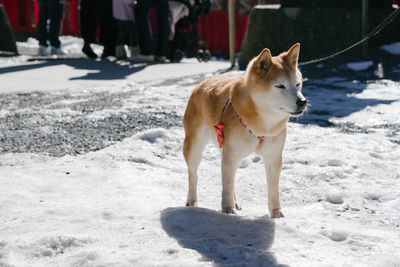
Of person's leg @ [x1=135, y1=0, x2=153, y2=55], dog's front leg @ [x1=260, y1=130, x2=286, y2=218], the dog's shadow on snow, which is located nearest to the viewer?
the dog's shadow on snow

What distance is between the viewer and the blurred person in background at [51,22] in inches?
468

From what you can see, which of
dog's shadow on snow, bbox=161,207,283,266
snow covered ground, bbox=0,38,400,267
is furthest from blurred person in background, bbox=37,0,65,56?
dog's shadow on snow, bbox=161,207,283,266

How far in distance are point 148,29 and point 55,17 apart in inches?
96.8

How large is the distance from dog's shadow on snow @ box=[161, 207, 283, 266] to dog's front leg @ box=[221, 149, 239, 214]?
83 mm

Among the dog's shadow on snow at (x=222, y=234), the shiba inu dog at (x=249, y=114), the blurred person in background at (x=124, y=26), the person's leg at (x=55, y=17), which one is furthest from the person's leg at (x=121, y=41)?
the dog's shadow on snow at (x=222, y=234)

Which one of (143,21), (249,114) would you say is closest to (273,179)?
(249,114)

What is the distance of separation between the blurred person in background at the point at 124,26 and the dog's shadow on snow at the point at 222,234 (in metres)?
7.91

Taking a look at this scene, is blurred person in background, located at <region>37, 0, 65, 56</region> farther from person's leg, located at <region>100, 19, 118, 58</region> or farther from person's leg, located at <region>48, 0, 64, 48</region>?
person's leg, located at <region>100, 19, 118, 58</region>

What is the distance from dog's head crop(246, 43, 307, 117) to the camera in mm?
3231

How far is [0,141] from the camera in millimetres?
5816

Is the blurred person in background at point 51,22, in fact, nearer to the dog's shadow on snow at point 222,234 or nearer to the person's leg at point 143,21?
the person's leg at point 143,21

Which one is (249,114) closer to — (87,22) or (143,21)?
(143,21)

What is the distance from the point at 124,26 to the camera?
1151 centimetres

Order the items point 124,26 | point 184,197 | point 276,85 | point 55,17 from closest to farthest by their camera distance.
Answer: point 276,85 → point 184,197 → point 124,26 → point 55,17
